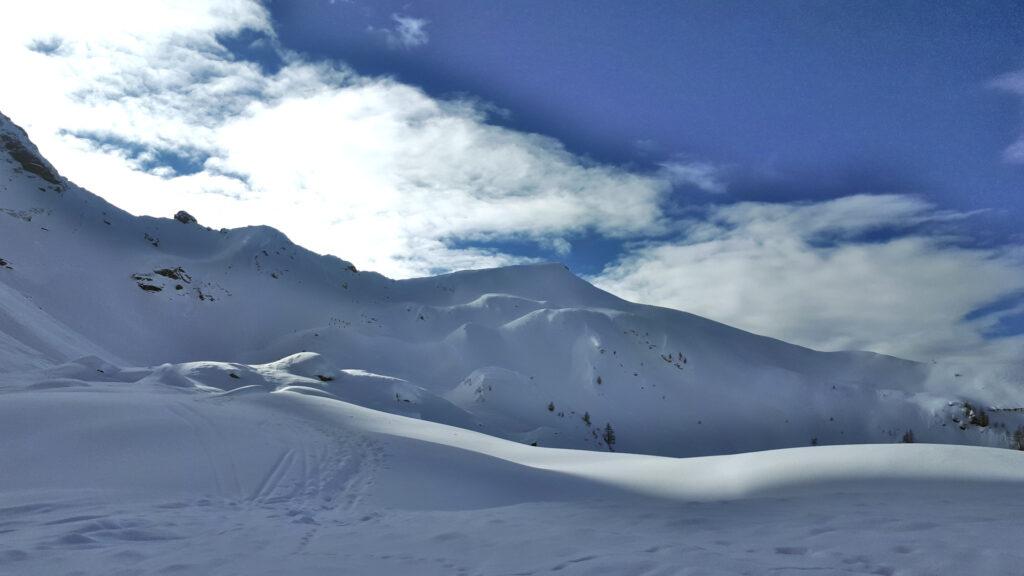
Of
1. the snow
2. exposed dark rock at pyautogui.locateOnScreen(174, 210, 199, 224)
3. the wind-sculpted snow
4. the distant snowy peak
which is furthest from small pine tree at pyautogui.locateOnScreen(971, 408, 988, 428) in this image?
the distant snowy peak

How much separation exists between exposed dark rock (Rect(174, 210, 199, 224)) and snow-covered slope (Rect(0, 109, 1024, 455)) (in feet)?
5.83

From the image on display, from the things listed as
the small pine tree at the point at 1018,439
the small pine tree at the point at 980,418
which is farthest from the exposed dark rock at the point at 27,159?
the small pine tree at the point at 980,418

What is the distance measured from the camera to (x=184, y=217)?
86.7 metres

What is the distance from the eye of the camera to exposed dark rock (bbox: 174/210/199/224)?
8625 cm

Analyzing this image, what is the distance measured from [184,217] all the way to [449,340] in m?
46.4

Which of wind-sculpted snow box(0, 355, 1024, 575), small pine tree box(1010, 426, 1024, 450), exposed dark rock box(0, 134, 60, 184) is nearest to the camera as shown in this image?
wind-sculpted snow box(0, 355, 1024, 575)

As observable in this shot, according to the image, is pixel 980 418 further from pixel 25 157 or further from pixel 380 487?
pixel 25 157

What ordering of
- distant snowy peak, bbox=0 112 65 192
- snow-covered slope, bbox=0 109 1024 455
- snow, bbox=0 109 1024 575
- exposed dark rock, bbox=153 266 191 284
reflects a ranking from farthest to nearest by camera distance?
distant snowy peak, bbox=0 112 65 192, exposed dark rock, bbox=153 266 191 284, snow-covered slope, bbox=0 109 1024 455, snow, bbox=0 109 1024 575

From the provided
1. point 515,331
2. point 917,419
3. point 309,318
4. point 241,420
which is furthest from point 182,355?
point 917,419

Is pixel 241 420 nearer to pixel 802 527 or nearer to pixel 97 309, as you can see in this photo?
pixel 802 527

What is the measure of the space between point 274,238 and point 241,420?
77.5m

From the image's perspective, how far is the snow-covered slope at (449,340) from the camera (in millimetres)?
54844

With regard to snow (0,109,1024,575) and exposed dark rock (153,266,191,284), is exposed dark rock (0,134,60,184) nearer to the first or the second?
exposed dark rock (153,266,191,284)

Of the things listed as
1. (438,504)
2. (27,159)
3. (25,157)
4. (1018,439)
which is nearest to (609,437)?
(438,504)
